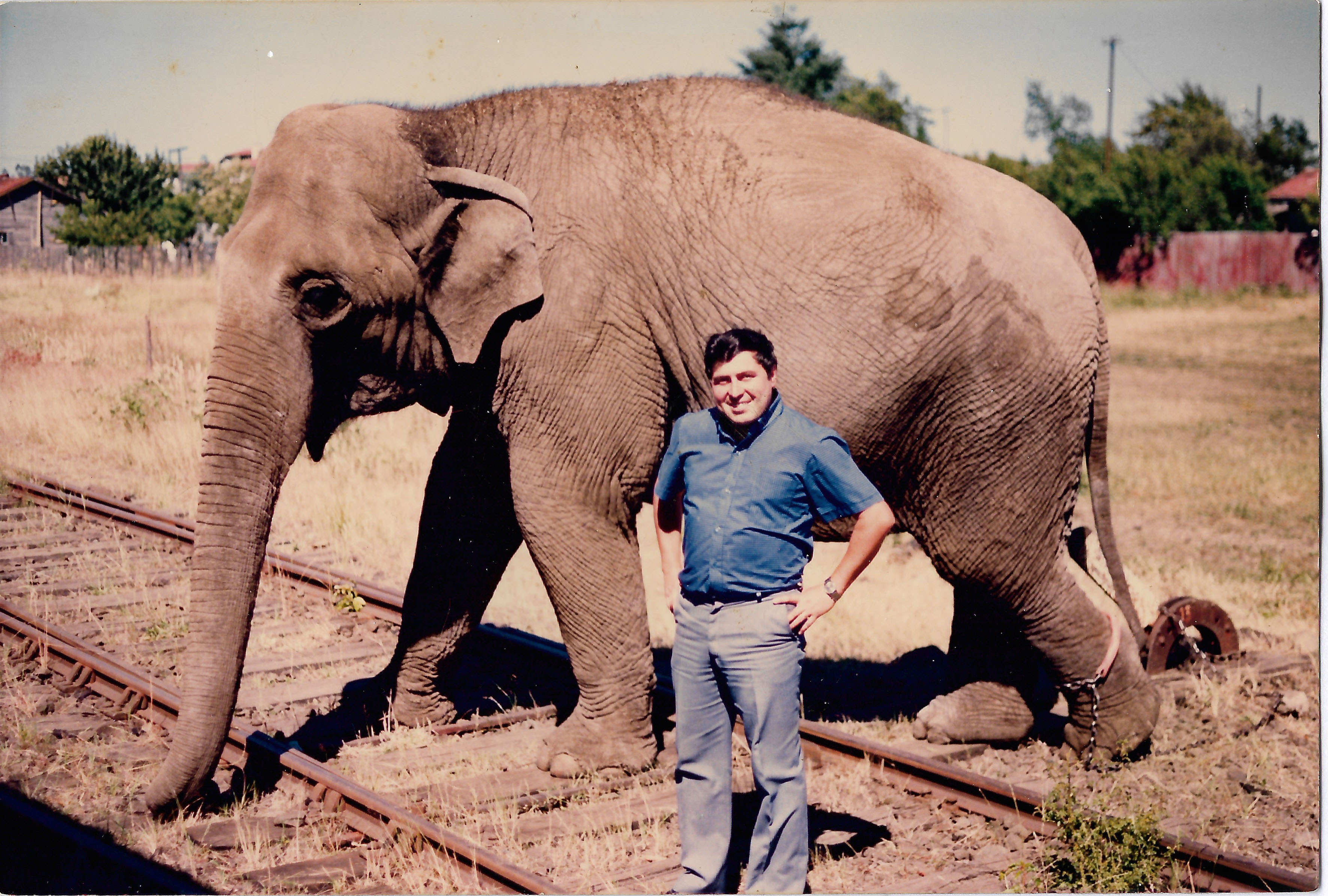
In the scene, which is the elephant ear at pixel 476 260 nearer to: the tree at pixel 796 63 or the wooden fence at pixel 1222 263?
the tree at pixel 796 63

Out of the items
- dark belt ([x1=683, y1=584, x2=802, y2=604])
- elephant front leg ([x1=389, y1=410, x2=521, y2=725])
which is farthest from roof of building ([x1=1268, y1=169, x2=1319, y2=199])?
dark belt ([x1=683, y1=584, x2=802, y2=604])

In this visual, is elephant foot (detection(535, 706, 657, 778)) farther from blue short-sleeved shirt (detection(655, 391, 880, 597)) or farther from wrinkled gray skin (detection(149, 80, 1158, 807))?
blue short-sleeved shirt (detection(655, 391, 880, 597))

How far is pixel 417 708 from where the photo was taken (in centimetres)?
688

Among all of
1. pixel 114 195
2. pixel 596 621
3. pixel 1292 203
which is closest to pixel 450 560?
pixel 596 621

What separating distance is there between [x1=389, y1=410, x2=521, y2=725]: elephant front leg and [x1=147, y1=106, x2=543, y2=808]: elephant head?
0.75 meters

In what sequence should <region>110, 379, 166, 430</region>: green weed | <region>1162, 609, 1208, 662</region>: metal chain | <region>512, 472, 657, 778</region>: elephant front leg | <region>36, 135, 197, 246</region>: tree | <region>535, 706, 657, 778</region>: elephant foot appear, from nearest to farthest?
<region>512, 472, 657, 778</region>: elephant front leg, <region>535, 706, 657, 778</region>: elephant foot, <region>1162, 609, 1208, 662</region>: metal chain, <region>36, 135, 197, 246</region>: tree, <region>110, 379, 166, 430</region>: green weed

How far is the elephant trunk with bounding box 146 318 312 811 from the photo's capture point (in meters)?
5.41

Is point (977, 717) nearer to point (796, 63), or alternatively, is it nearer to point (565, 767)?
point (565, 767)

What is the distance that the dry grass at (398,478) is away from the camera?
10.0 meters

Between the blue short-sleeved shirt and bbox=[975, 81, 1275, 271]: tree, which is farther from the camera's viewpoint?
bbox=[975, 81, 1275, 271]: tree

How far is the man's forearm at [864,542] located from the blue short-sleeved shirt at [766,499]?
0.13 ft

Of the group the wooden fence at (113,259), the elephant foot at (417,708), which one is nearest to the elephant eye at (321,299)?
the elephant foot at (417,708)

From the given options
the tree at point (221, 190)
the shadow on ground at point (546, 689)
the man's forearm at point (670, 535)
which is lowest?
the shadow on ground at point (546, 689)

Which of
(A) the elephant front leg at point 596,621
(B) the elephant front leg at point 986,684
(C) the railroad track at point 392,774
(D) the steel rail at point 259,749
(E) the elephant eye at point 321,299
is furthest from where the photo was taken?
(B) the elephant front leg at point 986,684
